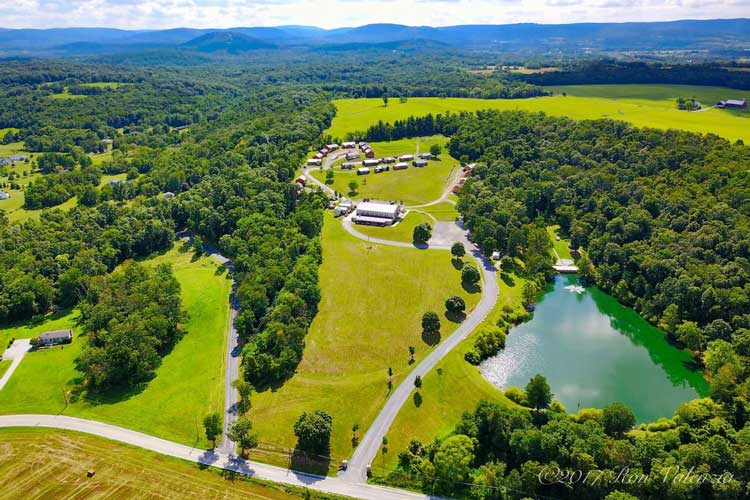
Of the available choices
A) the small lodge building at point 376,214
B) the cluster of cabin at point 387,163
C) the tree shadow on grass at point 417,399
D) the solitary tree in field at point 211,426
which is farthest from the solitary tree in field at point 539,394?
the cluster of cabin at point 387,163

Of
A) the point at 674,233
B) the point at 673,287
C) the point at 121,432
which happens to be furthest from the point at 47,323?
the point at 674,233

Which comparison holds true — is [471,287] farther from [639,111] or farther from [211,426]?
[639,111]

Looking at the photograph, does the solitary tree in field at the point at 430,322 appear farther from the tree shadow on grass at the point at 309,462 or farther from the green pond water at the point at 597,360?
the tree shadow on grass at the point at 309,462

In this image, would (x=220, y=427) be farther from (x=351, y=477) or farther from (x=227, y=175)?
(x=227, y=175)

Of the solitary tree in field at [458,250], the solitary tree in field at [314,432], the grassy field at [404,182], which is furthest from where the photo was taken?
the grassy field at [404,182]

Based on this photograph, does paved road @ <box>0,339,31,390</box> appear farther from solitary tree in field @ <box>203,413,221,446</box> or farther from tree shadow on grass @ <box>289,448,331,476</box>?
tree shadow on grass @ <box>289,448,331,476</box>

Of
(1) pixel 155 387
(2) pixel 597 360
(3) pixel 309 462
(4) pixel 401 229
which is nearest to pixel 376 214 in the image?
(4) pixel 401 229

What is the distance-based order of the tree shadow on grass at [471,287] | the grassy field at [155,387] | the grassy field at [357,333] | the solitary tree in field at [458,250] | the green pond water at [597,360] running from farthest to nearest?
the solitary tree in field at [458,250] → the tree shadow on grass at [471,287] → the green pond water at [597,360] → the grassy field at [155,387] → the grassy field at [357,333]
